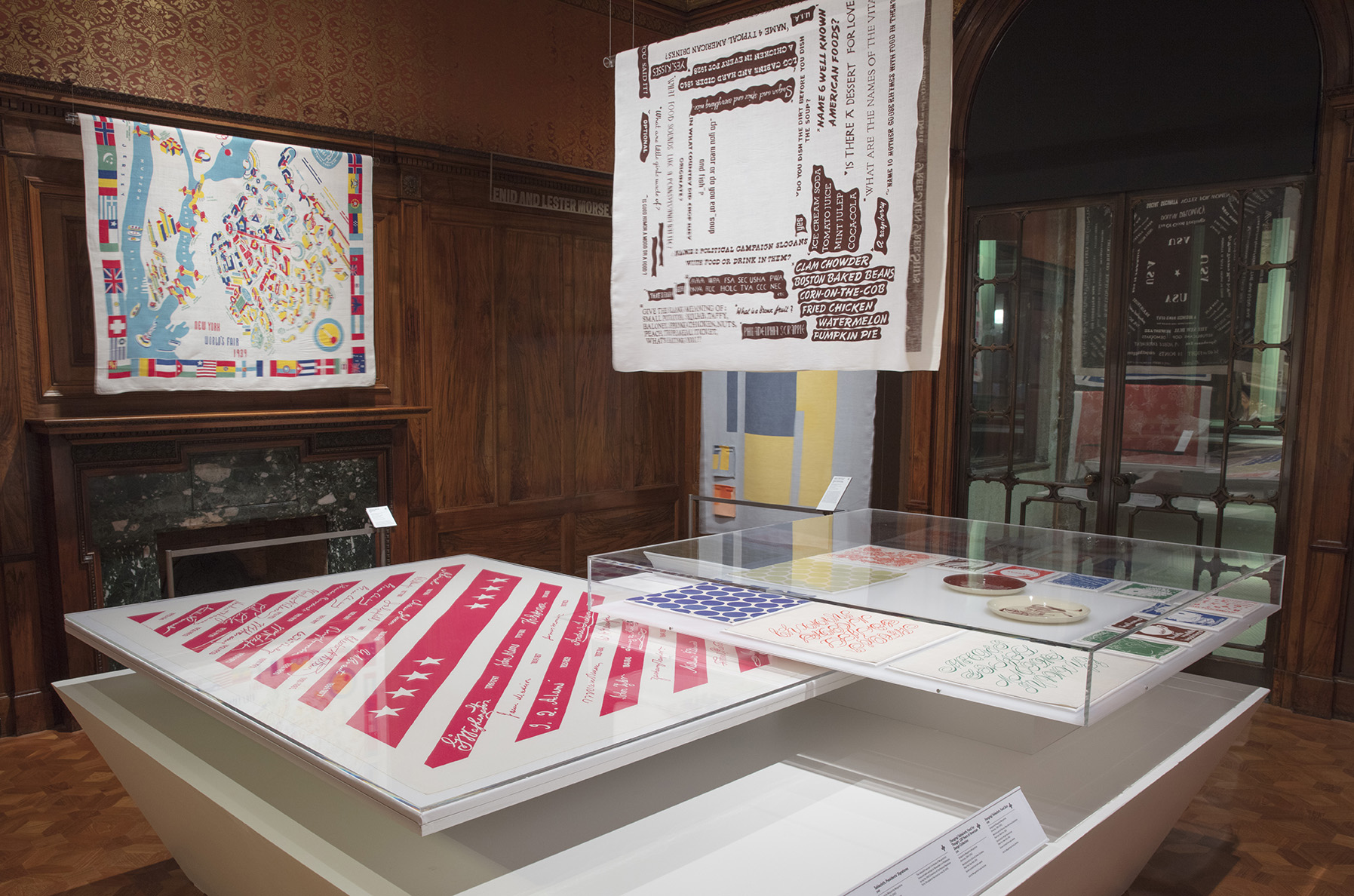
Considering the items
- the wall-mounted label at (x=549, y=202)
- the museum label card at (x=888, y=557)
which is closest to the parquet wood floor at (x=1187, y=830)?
the museum label card at (x=888, y=557)

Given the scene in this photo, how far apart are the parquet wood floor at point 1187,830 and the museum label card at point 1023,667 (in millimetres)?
1014

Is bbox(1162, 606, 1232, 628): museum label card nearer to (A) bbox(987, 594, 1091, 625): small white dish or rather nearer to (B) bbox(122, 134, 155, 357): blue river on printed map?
(A) bbox(987, 594, 1091, 625): small white dish

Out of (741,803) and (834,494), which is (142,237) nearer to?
(834,494)

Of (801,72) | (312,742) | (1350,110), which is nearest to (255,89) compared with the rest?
(801,72)

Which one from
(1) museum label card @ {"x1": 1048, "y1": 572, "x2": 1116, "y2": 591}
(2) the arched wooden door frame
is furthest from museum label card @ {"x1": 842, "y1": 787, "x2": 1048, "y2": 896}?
(2) the arched wooden door frame

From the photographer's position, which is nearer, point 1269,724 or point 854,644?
point 854,644

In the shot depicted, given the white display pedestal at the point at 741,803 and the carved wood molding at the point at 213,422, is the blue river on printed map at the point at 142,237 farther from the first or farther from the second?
the white display pedestal at the point at 741,803

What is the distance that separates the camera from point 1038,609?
5.76ft

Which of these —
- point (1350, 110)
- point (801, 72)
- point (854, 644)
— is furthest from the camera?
point (1350, 110)

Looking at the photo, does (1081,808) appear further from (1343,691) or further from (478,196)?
(478,196)

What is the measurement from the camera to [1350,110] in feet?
10.9

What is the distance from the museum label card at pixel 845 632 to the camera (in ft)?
6.04

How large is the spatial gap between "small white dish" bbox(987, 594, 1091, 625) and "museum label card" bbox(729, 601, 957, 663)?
116 mm

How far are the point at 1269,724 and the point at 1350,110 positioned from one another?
2218 mm
